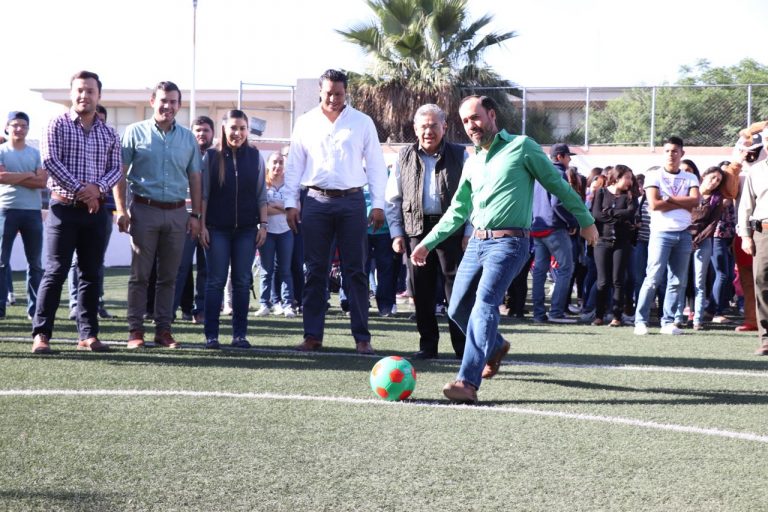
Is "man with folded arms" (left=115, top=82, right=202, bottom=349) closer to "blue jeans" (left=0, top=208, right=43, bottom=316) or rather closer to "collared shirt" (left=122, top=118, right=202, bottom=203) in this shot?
"collared shirt" (left=122, top=118, right=202, bottom=203)

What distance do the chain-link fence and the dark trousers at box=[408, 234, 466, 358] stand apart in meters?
16.0

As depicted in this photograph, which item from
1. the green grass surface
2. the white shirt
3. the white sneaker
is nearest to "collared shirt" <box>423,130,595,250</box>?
the green grass surface

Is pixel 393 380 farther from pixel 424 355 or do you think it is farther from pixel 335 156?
pixel 335 156

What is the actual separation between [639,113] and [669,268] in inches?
599

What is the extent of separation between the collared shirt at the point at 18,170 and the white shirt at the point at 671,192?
6887mm

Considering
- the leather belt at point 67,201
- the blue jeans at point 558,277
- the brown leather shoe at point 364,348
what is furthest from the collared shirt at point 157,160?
the blue jeans at point 558,277

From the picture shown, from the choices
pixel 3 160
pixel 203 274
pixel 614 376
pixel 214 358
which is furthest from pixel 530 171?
pixel 3 160

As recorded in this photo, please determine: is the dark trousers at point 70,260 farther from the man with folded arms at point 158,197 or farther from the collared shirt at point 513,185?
the collared shirt at point 513,185

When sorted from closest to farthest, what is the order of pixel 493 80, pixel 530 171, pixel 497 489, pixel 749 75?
pixel 497 489
pixel 530 171
pixel 493 80
pixel 749 75

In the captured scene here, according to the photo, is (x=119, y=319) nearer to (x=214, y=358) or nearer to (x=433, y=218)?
(x=214, y=358)

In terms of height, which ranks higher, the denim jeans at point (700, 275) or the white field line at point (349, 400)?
the denim jeans at point (700, 275)

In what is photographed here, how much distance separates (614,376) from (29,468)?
471 cm

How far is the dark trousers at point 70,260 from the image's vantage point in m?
8.32

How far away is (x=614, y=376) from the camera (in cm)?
781
